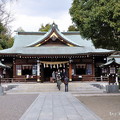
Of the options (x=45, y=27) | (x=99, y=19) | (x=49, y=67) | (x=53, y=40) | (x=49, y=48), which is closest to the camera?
(x=99, y=19)

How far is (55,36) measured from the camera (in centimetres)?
2819

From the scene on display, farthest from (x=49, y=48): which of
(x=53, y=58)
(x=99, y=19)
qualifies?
(x=99, y=19)

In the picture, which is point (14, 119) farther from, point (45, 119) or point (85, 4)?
point (85, 4)

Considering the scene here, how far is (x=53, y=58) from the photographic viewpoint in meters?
27.7

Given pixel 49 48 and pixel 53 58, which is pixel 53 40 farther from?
pixel 53 58

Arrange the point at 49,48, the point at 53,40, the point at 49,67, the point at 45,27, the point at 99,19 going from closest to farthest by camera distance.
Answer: the point at 99,19
the point at 49,48
the point at 53,40
the point at 49,67
the point at 45,27

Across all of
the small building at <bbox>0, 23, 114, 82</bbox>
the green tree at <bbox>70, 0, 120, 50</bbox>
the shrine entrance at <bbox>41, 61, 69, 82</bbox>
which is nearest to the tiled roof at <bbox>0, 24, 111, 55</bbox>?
the small building at <bbox>0, 23, 114, 82</bbox>

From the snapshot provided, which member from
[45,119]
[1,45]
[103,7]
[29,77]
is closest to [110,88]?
[103,7]

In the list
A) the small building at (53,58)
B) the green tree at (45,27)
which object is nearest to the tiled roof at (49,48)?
the small building at (53,58)

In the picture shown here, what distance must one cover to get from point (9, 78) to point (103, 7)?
19483mm

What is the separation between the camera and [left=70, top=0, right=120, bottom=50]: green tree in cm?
934

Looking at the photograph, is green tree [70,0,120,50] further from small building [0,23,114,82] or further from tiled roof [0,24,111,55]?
tiled roof [0,24,111,55]

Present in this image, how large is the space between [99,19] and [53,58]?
18.2 meters

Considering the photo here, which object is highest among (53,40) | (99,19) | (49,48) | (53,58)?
(53,40)
